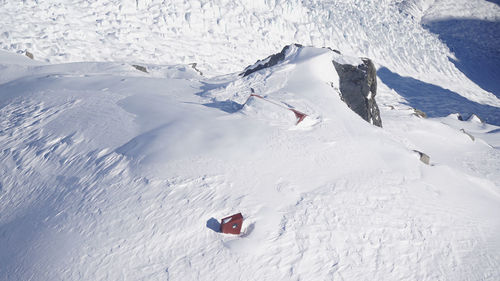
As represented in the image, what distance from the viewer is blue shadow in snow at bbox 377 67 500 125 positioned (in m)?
26.8

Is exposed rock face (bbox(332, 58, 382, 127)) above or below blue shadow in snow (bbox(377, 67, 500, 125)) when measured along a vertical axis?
above

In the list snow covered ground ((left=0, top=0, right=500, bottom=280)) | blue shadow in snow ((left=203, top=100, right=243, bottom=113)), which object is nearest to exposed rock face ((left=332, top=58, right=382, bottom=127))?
snow covered ground ((left=0, top=0, right=500, bottom=280))

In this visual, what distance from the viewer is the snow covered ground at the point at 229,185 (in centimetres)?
357

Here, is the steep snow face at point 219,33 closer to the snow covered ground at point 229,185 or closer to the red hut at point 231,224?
the snow covered ground at point 229,185

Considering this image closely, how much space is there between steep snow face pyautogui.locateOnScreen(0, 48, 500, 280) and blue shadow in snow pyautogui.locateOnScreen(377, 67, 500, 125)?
23.5 metres

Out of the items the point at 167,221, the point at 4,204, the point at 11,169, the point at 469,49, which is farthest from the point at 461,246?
the point at 469,49

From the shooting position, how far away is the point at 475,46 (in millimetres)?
35688

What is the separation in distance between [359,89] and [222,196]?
5.57 meters

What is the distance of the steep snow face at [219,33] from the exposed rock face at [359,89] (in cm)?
1073

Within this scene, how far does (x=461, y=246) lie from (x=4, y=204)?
5918 mm

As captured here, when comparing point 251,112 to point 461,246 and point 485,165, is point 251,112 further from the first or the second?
point 485,165

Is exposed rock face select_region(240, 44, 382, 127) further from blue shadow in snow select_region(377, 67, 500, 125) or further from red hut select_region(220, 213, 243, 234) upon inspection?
blue shadow in snow select_region(377, 67, 500, 125)

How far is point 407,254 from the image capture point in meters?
3.92

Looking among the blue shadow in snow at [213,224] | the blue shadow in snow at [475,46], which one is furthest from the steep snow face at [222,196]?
the blue shadow in snow at [475,46]
